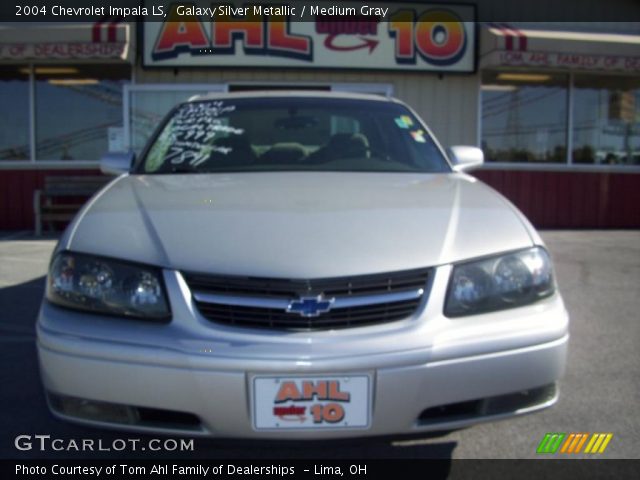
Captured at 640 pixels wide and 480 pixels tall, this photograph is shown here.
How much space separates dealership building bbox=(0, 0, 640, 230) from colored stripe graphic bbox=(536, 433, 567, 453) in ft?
22.7

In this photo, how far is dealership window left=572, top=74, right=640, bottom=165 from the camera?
969 cm

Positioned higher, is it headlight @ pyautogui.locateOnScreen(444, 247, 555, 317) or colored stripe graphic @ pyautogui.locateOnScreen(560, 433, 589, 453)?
headlight @ pyautogui.locateOnScreen(444, 247, 555, 317)

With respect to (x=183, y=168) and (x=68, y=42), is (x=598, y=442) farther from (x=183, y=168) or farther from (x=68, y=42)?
(x=68, y=42)

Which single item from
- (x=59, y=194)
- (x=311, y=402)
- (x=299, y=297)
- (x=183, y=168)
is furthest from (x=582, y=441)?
(x=59, y=194)

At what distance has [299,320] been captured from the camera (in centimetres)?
180

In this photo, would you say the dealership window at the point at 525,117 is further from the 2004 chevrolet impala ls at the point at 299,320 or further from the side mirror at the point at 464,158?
the 2004 chevrolet impala ls at the point at 299,320

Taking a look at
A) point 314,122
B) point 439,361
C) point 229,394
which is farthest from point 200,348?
point 314,122

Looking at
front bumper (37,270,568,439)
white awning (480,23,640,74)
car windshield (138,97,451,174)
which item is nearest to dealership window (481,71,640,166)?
white awning (480,23,640,74)

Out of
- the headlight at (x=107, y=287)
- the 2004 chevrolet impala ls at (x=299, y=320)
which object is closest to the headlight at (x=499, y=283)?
the 2004 chevrolet impala ls at (x=299, y=320)

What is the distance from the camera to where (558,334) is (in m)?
1.97

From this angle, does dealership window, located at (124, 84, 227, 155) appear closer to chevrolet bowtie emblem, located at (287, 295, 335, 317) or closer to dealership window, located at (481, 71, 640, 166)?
dealership window, located at (481, 71, 640, 166)

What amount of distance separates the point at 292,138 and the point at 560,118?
Result: 7584 mm

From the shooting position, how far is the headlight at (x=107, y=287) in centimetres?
189

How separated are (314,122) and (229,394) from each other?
205 centimetres
